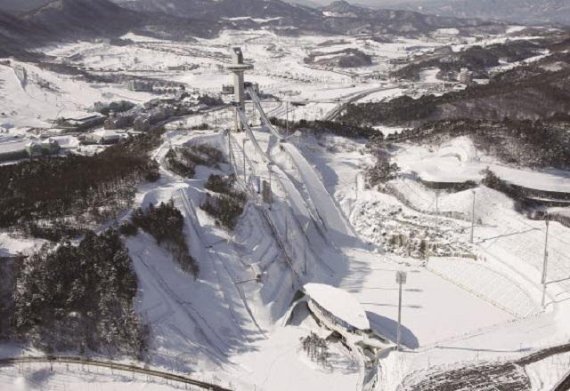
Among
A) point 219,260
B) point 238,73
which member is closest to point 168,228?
point 219,260

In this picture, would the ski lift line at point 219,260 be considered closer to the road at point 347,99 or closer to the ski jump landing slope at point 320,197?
the ski jump landing slope at point 320,197

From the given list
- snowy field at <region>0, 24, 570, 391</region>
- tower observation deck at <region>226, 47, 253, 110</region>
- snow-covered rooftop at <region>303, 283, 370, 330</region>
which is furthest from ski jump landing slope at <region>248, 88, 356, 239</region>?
snow-covered rooftop at <region>303, 283, 370, 330</region>

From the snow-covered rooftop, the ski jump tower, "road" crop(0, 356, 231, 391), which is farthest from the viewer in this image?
the ski jump tower

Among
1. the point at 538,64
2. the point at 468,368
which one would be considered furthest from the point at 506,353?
the point at 538,64

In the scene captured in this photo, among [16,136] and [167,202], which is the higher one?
[167,202]

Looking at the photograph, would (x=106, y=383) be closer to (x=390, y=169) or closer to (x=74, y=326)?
(x=74, y=326)

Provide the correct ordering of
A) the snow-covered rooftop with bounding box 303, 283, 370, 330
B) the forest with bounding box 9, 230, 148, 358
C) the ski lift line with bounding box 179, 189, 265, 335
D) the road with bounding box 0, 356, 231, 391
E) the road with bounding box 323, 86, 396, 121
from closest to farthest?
the road with bounding box 0, 356, 231, 391 < the forest with bounding box 9, 230, 148, 358 < the snow-covered rooftop with bounding box 303, 283, 370, 330 < the ski lift line with bounding box 179, 189, 265, 335 < the road with bounding box 323, 86, 396, 121

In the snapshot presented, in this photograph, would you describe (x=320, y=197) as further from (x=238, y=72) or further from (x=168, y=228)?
(x=238, y=72)

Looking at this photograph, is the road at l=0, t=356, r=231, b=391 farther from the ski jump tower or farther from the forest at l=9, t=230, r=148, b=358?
→ the ski jump tower
